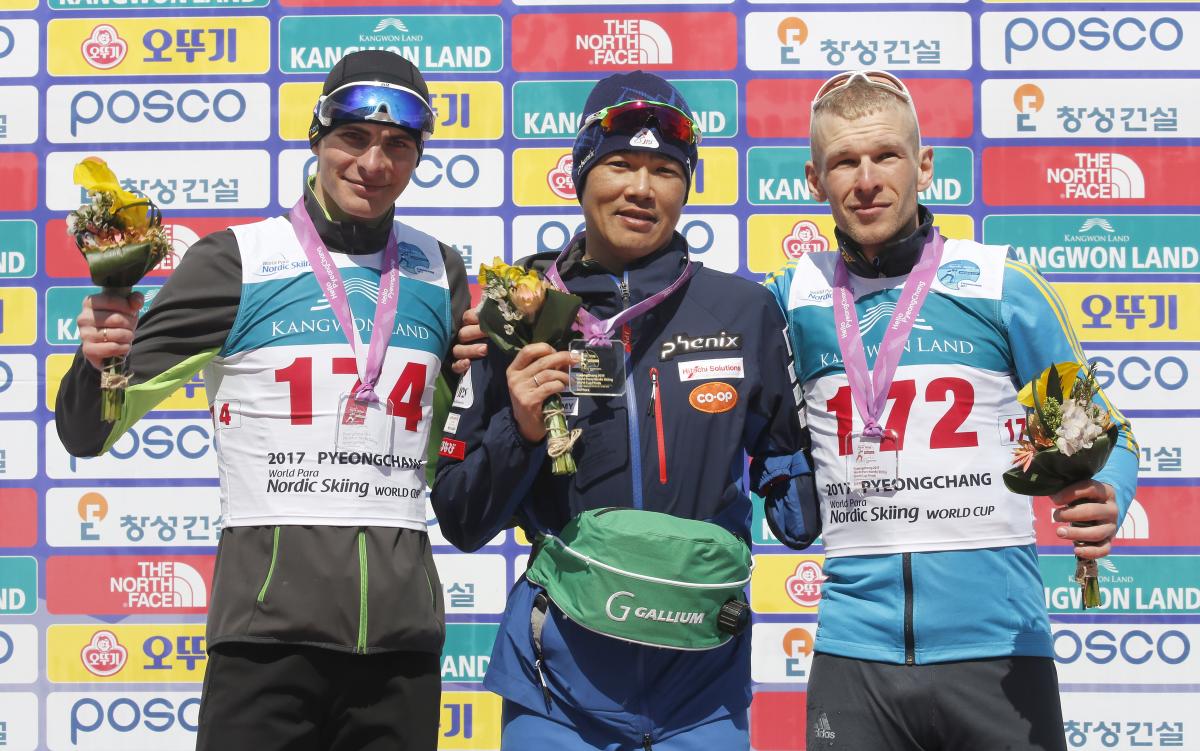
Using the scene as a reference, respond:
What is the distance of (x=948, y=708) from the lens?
7.19ft

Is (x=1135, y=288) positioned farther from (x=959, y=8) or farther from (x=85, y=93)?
(x=85, y=93)

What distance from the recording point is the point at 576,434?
2.18 m

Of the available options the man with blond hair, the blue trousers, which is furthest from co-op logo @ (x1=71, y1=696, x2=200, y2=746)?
the man with blond hair

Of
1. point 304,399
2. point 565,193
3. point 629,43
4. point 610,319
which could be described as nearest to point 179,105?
point 565,193

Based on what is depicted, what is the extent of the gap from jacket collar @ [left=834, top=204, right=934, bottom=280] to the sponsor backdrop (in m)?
1.79

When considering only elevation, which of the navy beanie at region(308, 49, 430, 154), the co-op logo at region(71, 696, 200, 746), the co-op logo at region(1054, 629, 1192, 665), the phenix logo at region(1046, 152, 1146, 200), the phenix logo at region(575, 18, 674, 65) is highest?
the phenix logo at region(575, 18, 674, 65)

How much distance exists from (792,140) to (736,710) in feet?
8.53

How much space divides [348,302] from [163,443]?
2.12 metres

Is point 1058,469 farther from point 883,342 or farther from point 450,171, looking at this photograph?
point 450,171

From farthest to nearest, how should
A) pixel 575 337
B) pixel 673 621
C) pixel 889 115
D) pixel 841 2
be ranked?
pixel 841 2 < pixel 889 115 < pixel 575 337 < pixel 673 621

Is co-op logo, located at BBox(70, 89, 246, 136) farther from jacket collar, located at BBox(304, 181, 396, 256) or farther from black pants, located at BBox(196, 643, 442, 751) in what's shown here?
black pants, located at BBox(196, 643, 442, 751)

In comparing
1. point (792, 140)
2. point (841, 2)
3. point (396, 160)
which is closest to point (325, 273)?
point (396, 160)

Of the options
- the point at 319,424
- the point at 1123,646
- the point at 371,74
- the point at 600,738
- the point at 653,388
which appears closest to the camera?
the point at 600,738

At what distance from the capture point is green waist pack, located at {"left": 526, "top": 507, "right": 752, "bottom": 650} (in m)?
2.09
